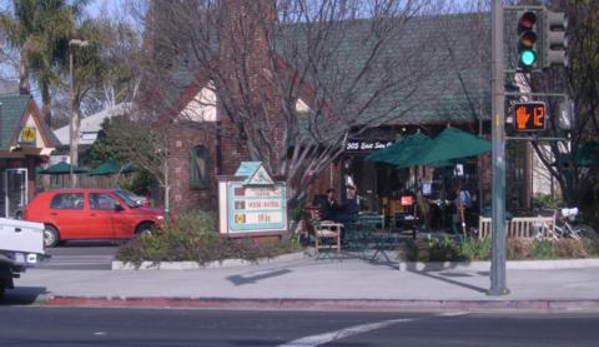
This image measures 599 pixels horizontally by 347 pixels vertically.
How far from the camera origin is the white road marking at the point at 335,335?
1252 cm

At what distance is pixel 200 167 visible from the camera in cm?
3278

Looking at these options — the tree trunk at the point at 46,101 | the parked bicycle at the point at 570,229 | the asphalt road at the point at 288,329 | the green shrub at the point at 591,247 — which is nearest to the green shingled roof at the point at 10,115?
the tree trunk at the point at 46,101

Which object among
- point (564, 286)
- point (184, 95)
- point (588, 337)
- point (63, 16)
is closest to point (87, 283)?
point (184, 95)

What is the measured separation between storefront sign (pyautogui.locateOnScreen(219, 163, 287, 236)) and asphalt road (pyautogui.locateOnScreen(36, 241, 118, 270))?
2.91 meters

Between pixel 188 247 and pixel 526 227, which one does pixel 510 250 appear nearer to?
pixel 526 227

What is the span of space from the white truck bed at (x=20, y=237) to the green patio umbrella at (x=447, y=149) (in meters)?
8.97

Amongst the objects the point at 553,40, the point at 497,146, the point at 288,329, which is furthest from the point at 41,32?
the point at 288,329

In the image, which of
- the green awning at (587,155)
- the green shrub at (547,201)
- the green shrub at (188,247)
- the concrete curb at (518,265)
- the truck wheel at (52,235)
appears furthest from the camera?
the green shrub at (547,201)

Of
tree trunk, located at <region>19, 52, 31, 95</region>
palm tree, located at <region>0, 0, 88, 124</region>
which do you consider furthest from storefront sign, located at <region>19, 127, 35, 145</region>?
tree trunk, located at <region>19, 52, 31, 95</region>

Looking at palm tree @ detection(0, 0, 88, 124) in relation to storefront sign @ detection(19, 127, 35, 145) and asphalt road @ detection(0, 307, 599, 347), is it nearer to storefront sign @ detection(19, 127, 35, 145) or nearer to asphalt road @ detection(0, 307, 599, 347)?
storefront sign @ detection(19, 127, 35, 145)

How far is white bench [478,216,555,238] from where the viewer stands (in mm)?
21375

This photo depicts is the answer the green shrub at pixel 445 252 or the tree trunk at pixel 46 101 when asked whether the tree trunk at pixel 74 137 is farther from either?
the green shrub at pixel 445 252

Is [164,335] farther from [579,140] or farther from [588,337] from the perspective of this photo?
[579,140]

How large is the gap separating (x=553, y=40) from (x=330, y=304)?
211 inches
